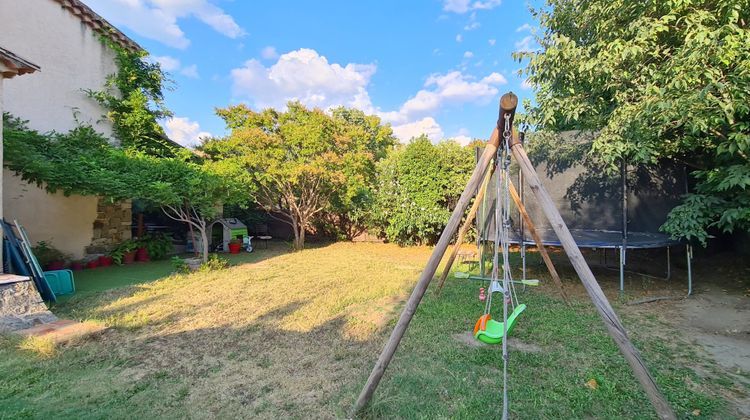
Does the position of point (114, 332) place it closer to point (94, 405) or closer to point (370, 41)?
point (94, 405)

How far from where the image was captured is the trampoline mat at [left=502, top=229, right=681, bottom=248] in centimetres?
509

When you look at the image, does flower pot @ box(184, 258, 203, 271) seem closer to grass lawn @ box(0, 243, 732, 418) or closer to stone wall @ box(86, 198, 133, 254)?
grass lawn @ box(0, 243, 732, 418)

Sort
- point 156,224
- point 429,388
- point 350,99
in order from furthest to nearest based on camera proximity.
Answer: point 350,99 → point 156,224 → point 429,388

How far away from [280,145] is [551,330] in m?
7.15

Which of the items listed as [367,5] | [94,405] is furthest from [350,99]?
[94,405]

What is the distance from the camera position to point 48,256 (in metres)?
6.50

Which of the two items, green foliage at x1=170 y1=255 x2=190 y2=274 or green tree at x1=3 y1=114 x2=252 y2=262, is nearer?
green tree at x1=3 y1=114 x2=252 y2=262

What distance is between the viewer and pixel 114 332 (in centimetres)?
360

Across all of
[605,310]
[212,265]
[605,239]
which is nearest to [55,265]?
[212,265]

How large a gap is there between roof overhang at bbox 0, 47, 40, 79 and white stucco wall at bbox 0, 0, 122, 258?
2.72 m

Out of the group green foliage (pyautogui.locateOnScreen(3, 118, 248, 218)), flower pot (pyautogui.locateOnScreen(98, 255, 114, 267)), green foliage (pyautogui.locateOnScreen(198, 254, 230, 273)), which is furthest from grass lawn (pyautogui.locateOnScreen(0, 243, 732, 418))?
flower pot (pyautogui.locateOnScreen(98, 255, 114, 267))

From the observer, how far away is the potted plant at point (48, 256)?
6.30 metres

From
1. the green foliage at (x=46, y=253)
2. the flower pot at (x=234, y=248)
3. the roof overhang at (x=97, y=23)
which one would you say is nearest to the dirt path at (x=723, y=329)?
the flower pot at (x=234, y=248)

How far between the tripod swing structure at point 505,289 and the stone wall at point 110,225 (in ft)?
26.0
